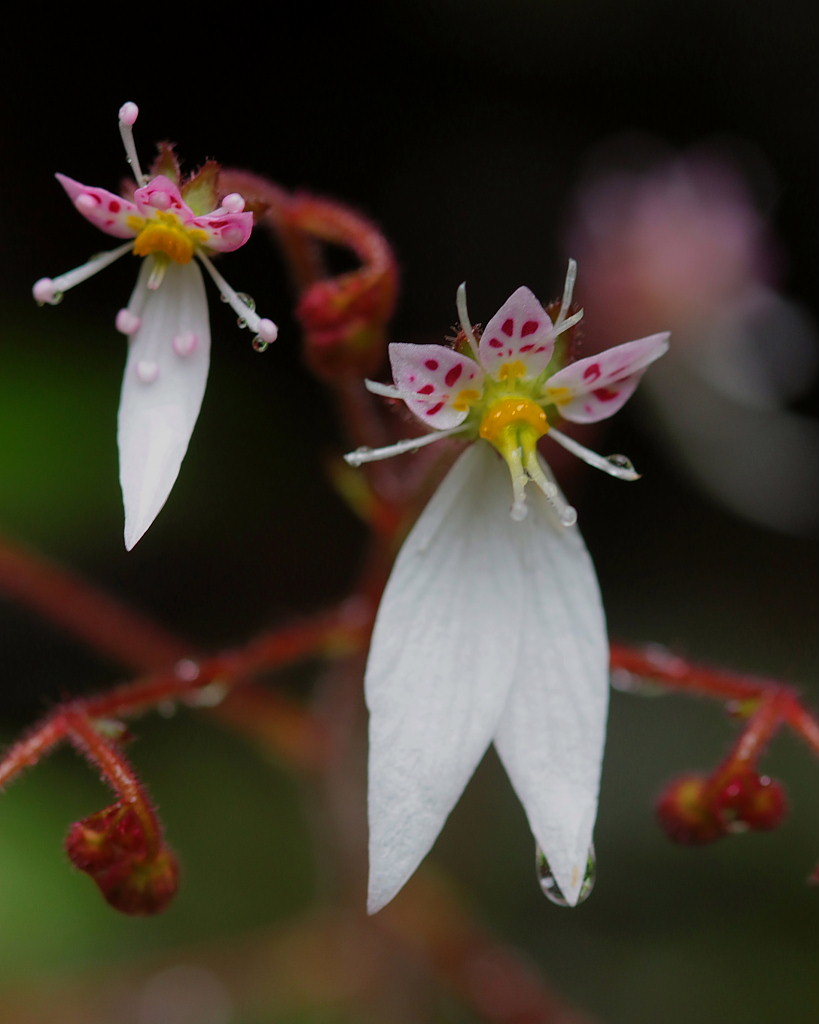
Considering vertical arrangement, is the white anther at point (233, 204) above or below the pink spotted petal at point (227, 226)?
above

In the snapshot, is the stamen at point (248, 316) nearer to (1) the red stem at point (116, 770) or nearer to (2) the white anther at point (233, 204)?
(2) the white anther at point (233, 204)

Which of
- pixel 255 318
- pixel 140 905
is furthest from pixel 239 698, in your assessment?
pixel 255 318

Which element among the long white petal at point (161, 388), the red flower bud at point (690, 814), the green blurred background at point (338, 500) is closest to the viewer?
the long white petal at point (161, 388)

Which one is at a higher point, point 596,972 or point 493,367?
point 493,367

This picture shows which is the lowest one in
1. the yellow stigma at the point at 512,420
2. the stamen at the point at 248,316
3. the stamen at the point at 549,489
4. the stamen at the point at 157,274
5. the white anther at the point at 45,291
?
the stamen at the point at 549,489

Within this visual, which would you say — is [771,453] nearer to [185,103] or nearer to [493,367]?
[185,103]

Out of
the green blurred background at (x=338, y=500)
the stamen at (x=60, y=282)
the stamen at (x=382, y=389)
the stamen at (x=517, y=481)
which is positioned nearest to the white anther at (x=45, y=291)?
the stamen at (x=60, y=282)

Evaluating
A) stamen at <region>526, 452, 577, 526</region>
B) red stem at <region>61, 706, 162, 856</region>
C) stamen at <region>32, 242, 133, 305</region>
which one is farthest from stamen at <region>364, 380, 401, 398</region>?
red stem at <region>61, 706, 162, 856</region>
